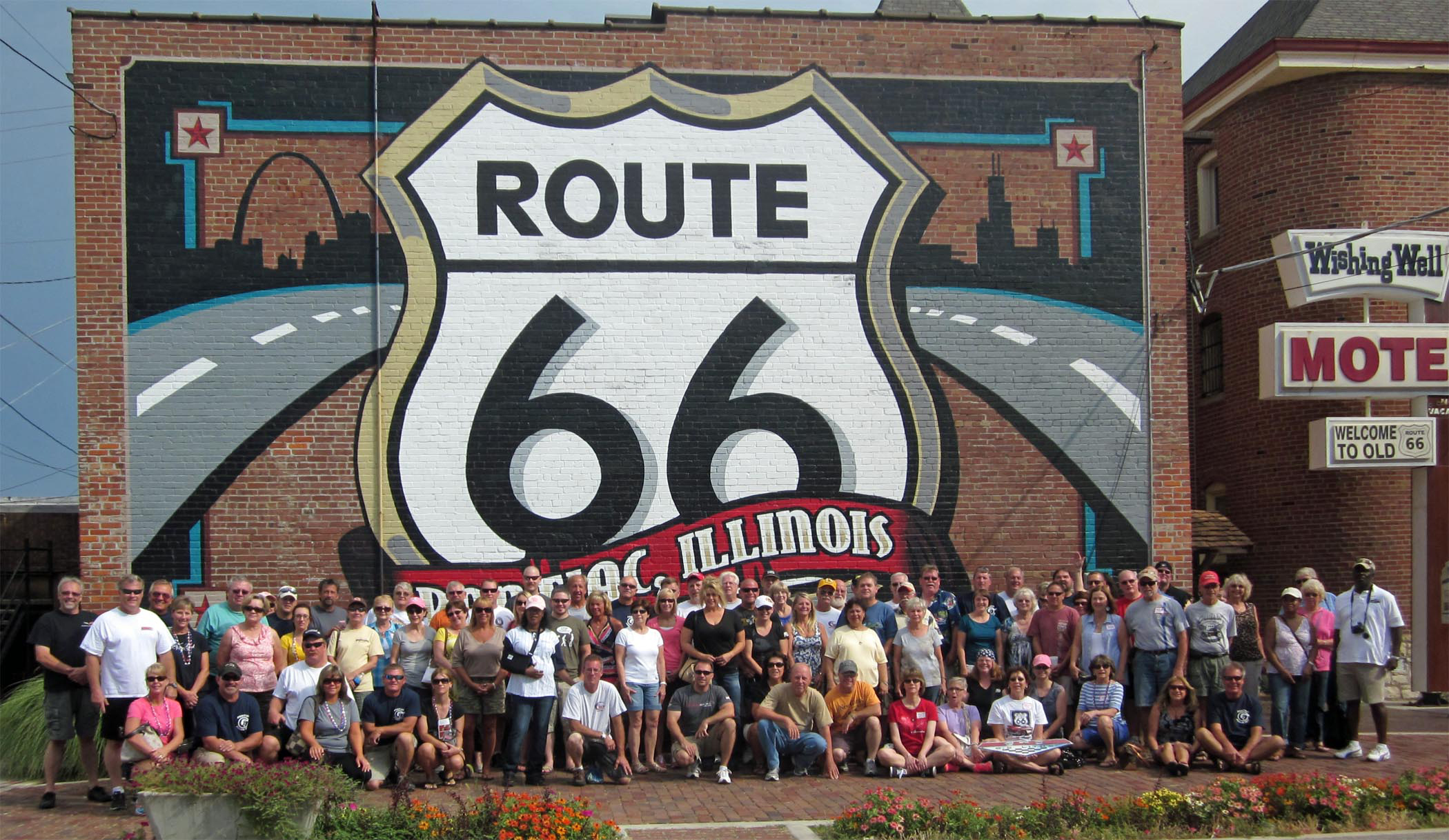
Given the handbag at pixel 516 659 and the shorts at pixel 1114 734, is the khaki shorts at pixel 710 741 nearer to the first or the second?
the handbag at pixel 516 659

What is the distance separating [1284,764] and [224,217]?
38.3 feet

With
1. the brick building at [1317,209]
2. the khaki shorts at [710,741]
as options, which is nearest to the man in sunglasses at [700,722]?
the khaki shorts at [710,741]

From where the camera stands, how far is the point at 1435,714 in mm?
14531

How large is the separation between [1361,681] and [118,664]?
35.2 ft

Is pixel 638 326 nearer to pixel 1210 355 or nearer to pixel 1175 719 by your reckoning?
pixel 1175 719

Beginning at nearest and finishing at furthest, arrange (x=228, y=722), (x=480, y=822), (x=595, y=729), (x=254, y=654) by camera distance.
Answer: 1. (x=480, y=822)
2. (x=228, y=722)
3. (x=254, y=654)
4. (x=595, y=729)

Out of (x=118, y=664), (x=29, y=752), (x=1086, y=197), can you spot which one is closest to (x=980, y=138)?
(x=1086, y=197)

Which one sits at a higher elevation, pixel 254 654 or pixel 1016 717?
pixel 254 654

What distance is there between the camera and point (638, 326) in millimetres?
13922

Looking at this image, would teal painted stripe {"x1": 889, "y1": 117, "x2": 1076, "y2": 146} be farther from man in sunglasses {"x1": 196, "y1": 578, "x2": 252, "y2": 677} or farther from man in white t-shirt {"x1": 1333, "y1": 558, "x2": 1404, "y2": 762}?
man in sunglasses {"x1": 196, "y1": 578, "x2": 252, "y2": 677}

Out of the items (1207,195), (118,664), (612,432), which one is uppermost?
(1207,195)

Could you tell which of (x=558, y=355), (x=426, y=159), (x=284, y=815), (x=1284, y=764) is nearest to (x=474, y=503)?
(x=558, y=355)

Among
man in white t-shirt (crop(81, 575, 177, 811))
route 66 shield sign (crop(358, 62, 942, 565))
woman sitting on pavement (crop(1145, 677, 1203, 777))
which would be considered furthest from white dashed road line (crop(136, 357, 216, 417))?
woman sitting on pavement (crop(1145, 677, 1203, 777))

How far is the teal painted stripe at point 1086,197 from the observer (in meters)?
14.6
